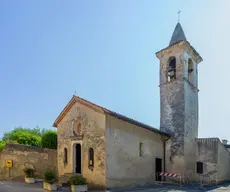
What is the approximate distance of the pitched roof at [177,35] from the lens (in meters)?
22.5

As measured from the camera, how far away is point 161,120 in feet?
71.5

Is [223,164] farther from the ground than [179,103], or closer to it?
closer to it

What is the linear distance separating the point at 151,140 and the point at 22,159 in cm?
1040

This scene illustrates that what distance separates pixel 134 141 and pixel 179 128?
5.22 m

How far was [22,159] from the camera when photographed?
2038 cm

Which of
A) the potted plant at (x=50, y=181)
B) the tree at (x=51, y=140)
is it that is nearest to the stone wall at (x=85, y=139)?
the potted plant at (x=50, y=181)

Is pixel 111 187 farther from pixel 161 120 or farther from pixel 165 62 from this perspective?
pixel 165 62

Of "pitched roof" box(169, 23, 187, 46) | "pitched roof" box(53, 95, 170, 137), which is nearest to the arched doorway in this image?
"pitched roof" box(53, 95, 170, 137)

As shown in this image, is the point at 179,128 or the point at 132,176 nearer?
the point at 132,176

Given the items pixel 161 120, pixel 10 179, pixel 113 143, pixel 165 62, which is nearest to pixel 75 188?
pixel 113 143

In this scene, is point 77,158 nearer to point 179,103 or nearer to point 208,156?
point 179,103

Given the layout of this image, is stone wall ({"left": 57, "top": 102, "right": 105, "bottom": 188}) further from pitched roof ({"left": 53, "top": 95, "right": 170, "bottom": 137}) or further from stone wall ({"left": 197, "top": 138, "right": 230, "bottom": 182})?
stone wall ({"left": 197, "top": 138, "right": 230, "bottom": 182})

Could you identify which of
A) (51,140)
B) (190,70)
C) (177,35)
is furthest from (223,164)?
(51,140)

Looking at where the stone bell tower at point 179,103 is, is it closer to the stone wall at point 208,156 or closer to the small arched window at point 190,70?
the small arched window at point 190,70
